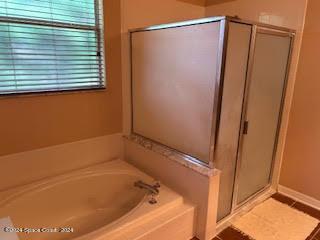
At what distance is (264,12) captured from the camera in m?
2.26

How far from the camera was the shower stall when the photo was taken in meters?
1.55

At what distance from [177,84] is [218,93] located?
38 centimetres

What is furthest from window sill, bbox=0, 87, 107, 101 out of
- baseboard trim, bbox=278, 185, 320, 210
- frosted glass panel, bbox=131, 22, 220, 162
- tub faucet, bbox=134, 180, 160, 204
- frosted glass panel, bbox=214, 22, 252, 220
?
baseboard trim, bbox=278, 185, 320, 210

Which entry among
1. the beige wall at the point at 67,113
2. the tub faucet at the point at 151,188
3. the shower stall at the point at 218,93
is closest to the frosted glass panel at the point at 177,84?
the shower stall at the point at 218,93

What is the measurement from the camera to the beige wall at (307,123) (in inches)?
79.7

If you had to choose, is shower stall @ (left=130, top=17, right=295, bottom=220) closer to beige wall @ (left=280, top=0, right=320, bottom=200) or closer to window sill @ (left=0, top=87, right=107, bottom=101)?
beige wall @ (left=280, top=0, right=320, bottom=200)

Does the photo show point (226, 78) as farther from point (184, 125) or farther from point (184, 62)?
point (184, 125)

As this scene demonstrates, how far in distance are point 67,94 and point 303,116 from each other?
2133 millimetres

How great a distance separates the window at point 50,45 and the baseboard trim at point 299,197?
7.01ft

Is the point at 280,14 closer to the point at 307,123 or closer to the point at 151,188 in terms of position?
the point at 307,123

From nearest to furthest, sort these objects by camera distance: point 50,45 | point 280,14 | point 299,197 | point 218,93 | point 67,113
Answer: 1. point 218,93
2. point 50,45
3. point 67,113
4. point 280,14
5. point 299,197

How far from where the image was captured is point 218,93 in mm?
1521

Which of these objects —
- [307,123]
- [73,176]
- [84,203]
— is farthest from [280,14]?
Result: [84,203]

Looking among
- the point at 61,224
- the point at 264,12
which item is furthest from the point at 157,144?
the point at 264,12
